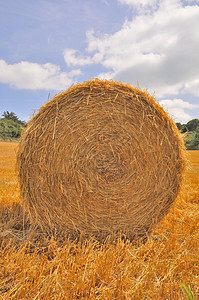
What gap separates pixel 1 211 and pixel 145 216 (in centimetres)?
245

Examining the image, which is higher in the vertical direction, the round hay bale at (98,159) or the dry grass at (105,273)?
the round hay bale at (98,159)

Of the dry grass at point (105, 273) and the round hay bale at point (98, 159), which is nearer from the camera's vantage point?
the dry grass at point (105, 273)

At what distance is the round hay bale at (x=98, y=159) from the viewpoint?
302cm

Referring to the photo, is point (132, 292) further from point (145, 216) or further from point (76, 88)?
point (76, 88)

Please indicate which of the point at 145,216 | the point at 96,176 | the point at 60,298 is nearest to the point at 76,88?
the point at 96,176

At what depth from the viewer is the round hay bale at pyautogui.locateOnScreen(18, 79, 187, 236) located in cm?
302

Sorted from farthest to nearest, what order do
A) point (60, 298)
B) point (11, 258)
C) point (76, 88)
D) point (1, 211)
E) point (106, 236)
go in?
point (1, 211) → point (106, 236) → point (76, 88) → point (11, 258) → point (60, 298)

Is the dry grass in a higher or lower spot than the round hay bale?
lower

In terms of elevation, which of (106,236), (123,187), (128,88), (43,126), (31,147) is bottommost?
(106,236)

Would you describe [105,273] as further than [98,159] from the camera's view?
No

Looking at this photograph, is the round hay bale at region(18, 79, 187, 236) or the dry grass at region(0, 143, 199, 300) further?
the round hay bale at region(18, 79, 187, 236)

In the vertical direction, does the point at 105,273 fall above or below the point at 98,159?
below

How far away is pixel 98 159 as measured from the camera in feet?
10.0

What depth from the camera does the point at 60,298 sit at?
179cm
